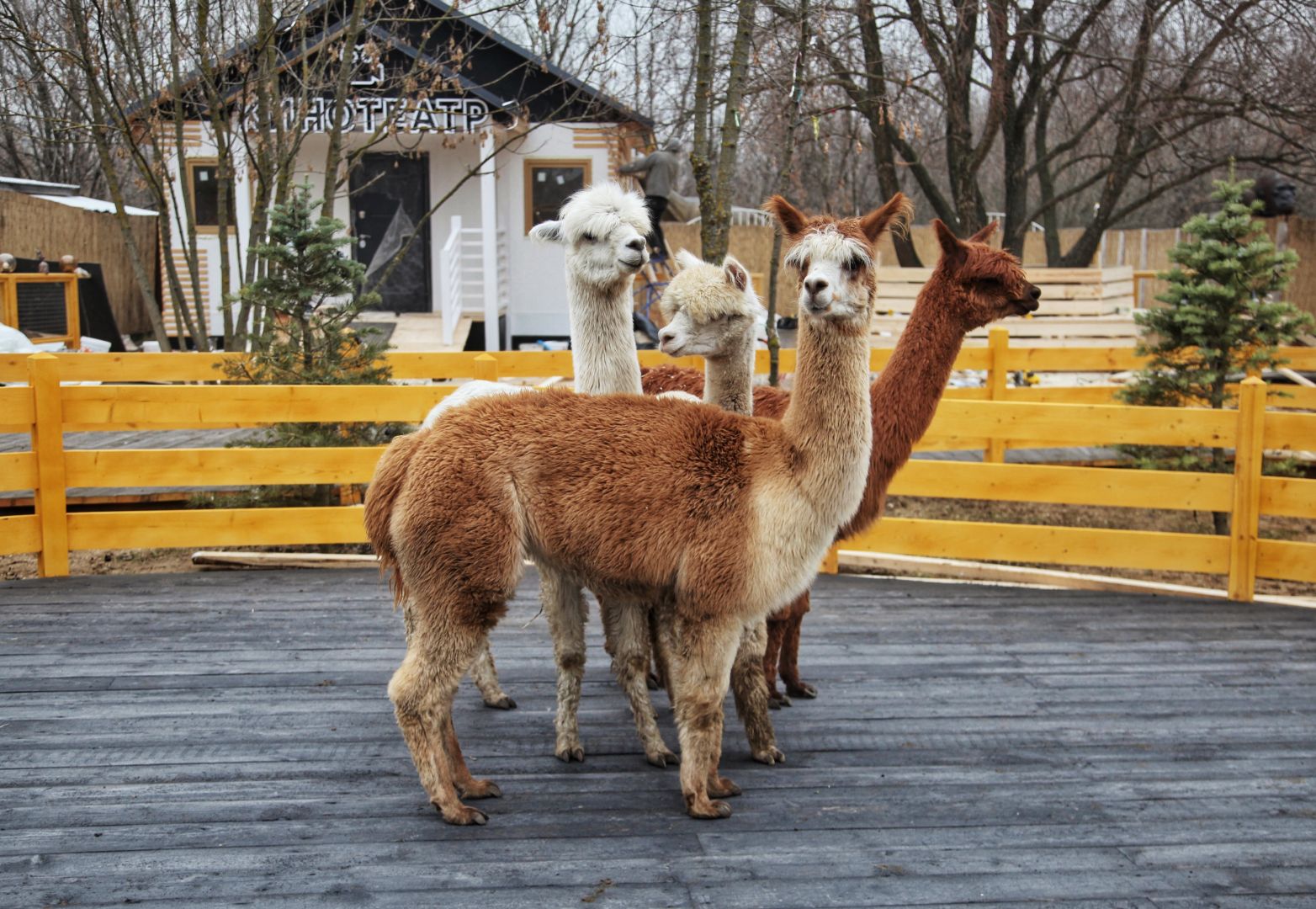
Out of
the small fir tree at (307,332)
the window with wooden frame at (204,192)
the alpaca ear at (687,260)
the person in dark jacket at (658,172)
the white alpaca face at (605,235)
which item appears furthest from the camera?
the window with wooden frame at (204,192)

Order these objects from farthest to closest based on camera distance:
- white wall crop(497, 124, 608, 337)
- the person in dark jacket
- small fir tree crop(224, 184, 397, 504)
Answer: white wall crop(497, 124, 608, 337)
the person in dark jacket
small fir tree crop(224, 184, 397, 504)

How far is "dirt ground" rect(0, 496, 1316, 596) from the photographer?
348 inches

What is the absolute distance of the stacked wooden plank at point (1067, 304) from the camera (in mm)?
14781

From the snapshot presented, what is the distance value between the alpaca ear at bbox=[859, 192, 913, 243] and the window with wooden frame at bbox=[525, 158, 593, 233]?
14.8 m

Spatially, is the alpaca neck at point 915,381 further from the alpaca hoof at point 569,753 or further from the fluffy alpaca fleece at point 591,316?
the alpaca hoof at point 569,753

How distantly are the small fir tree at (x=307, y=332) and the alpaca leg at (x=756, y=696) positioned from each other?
14.6 ft

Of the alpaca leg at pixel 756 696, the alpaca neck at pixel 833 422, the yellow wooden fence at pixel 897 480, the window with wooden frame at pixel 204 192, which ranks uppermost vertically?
the window with wooden frame at pixel 204 192

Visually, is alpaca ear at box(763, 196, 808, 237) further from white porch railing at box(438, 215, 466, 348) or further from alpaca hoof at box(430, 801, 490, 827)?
white porch railing at box(438, 215, 466, 348)

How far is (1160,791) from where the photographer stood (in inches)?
157

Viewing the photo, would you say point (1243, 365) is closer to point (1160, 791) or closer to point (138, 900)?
point (1160, 791)

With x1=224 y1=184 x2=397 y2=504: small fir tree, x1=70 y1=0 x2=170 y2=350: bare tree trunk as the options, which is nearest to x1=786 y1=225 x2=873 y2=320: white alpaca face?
x1=224 y1=184 x2=397 y2=504: small fir tree

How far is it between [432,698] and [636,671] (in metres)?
0.89

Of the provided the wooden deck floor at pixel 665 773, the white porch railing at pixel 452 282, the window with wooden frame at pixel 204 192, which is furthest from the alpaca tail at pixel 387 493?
the window with wooden frame at pixel 204 192

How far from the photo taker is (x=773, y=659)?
4.79 meters
